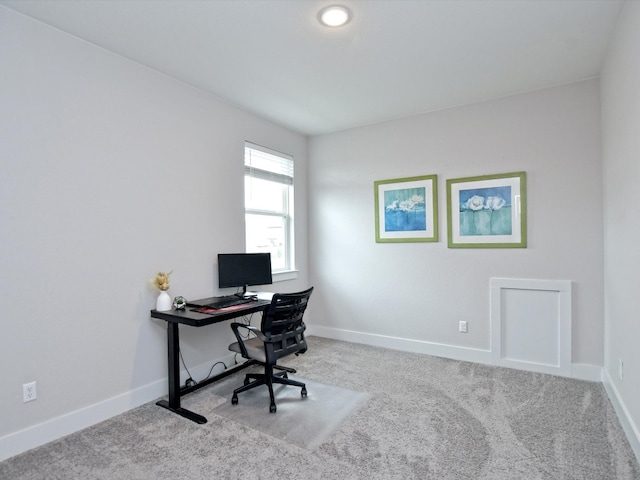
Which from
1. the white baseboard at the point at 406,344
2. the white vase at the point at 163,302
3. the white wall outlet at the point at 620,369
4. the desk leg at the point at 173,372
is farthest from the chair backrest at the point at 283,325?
the white wall outlet at the point at 620,369

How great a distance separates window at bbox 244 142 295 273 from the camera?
12.9 ft

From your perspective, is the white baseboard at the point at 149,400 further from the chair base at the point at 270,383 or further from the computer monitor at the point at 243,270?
the computer monitor at the point at 243,270

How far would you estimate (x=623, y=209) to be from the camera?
230cm

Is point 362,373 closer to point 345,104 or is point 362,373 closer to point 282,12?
point 345,104

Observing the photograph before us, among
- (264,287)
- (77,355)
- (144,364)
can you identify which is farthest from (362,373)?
(77,355)

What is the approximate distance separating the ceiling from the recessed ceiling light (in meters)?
0.04

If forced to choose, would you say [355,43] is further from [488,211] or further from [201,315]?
[201,315]

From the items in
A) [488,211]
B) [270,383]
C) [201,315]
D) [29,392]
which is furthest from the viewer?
[488,211]

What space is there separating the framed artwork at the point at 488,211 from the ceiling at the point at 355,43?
0.87m

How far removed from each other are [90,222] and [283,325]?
5.21 feet

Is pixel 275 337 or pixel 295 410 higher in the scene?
pixel 275 337

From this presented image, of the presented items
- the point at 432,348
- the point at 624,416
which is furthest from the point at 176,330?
the point at 624,416

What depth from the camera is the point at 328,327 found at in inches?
183

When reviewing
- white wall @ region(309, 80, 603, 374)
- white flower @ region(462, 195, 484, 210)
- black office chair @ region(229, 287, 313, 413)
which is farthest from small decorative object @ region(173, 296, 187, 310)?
white flower @ region(462, 195, 484, 210)
